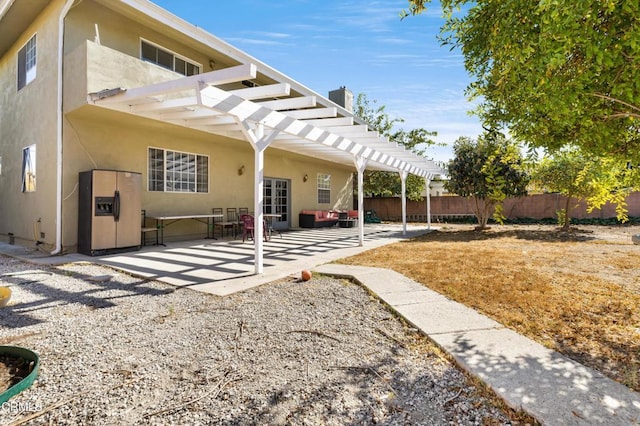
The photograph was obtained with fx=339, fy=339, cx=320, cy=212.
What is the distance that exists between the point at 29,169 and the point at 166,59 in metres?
4.46

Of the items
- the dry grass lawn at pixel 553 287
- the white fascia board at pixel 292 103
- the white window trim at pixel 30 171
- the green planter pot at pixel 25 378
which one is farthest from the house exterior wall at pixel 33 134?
the dry grass lawn at pixel 553 287

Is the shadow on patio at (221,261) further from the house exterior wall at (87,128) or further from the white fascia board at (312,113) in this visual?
the white fascia board at (312,113)

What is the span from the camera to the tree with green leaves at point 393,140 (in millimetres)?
20641

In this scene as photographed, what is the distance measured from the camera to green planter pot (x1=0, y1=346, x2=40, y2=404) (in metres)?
2.12

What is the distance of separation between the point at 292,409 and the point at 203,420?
1.69ft

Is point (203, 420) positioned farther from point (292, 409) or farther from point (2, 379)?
point (2, 379)

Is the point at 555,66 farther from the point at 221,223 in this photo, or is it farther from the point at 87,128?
the point at 221,223

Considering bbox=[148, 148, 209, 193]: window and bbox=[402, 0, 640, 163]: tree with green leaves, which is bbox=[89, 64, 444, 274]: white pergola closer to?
bbox=[148, 148, 209, 193]: window

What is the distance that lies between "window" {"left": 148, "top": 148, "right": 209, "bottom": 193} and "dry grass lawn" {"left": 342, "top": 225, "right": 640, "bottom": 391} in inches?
215

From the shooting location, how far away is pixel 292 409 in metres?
2.05

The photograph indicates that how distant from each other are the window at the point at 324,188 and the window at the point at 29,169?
10.5m

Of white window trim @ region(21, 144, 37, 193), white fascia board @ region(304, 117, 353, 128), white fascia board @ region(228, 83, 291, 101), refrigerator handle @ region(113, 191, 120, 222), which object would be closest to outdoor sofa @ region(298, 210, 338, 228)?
white fascia board @ region(304, 117, 353, 128)

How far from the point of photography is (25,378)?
228cm

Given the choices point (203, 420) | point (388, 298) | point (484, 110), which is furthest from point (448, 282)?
point (203, 420)
